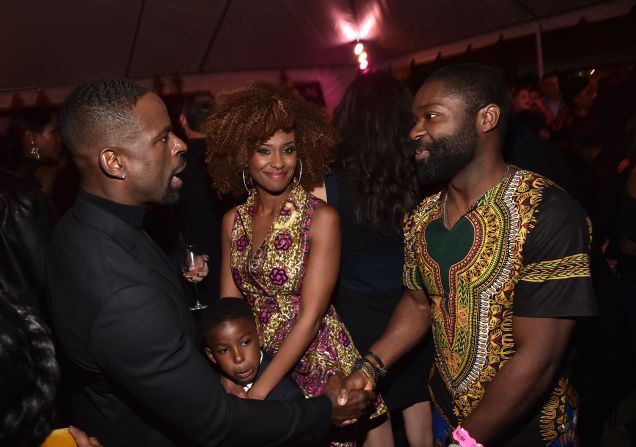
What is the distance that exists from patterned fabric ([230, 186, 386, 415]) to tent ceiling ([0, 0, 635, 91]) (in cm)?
636

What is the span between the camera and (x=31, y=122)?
4.16 metres

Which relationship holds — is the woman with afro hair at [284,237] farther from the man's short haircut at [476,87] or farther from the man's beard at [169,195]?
the man's short haircut at [476,87]

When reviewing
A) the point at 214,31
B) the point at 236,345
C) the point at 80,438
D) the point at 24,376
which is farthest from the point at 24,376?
the point at 214,31

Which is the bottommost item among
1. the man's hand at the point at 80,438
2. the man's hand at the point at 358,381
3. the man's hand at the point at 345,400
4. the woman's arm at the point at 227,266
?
the man's hand at the point at 345,400

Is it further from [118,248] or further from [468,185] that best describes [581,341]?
[118,248]

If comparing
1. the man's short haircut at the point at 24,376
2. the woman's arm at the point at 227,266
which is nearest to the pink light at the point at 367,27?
the woman's arm at the point at 227,266

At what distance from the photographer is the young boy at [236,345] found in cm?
229

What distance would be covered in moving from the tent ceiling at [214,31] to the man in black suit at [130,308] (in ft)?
22.8

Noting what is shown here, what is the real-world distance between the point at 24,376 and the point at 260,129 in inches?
69.0

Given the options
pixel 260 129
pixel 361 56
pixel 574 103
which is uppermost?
pixel 361 56

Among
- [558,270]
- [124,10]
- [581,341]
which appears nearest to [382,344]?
[558,270]

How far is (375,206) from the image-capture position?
8.75ft

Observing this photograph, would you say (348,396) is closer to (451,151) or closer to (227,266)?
(227,266)

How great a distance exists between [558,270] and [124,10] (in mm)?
8066
